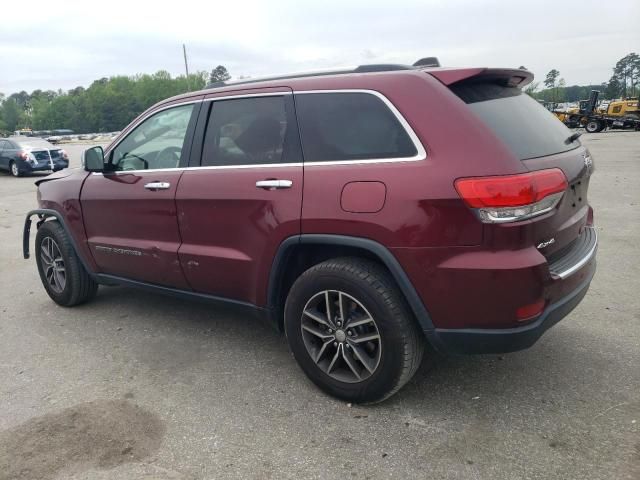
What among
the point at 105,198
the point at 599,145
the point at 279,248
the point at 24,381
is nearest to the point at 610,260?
the point at 279,248

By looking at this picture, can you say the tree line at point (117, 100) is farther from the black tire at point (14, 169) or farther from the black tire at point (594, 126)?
the black tire at point (14, 169)

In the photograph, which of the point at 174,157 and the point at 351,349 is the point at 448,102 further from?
the point at 174,157

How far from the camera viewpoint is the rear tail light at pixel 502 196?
8.36ft

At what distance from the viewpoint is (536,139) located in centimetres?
294

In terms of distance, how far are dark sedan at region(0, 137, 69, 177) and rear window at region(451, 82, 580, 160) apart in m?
18.6

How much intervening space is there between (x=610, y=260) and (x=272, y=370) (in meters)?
3.83

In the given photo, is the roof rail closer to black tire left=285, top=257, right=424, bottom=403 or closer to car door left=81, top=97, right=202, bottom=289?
car door left=81, top=97, right=202, bottom=289

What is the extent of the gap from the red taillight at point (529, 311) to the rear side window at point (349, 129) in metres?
0.91

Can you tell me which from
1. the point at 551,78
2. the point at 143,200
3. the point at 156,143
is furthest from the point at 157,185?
the point at 551,78

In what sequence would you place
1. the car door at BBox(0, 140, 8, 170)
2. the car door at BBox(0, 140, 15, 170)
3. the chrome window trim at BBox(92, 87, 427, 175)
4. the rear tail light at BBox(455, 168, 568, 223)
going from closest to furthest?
the rear tail light at BBox(455, 168, 568, 223) → the chrome window trim at BBox(92, 87, 427, 175) → the car door at BBox(0, 140, 15, 170) → the car door at BBox(0, 140, 8, 170)

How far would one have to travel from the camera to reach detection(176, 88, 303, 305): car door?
3.20 m

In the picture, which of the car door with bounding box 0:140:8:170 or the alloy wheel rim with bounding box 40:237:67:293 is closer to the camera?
the alloy wheel rim with bounding box 40:237:67:293

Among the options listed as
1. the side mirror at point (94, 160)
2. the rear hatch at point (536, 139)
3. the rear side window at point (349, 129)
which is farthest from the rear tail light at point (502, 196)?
the side mirror at point (94, 160)

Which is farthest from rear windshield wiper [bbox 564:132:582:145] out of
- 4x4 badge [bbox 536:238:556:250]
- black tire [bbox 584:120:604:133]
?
black tire [bbox 584:120:604:133]
